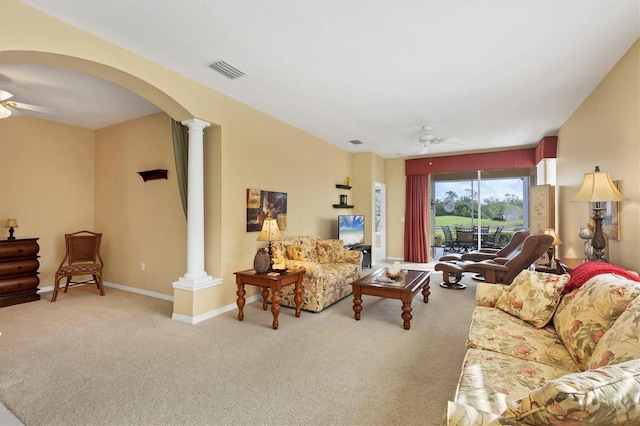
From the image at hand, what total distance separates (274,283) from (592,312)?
2.70 metres

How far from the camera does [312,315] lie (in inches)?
153

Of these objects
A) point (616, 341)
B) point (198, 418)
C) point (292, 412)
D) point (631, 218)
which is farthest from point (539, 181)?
point (198, 418)

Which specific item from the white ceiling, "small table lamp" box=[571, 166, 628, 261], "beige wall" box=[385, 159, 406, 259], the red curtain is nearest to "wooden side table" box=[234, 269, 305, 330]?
the white ceiling

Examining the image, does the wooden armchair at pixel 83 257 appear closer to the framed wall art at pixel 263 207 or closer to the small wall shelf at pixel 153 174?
the small wall shelf at pixel 153 174

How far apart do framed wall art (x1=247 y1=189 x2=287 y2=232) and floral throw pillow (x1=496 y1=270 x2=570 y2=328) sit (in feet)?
10.5

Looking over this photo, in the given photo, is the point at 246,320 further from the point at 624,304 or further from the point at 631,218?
the point at 631,218

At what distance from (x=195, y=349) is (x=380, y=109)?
12.8 feet

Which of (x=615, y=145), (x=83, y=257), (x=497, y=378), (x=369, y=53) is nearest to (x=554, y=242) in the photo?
(x=615, y=145)

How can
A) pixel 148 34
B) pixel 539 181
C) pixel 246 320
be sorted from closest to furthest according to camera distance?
pixel 148 34 → pixel 246 320 → pixel 539 181

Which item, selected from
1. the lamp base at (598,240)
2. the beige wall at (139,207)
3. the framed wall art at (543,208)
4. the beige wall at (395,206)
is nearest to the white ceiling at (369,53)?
the beige wall at (139,207)

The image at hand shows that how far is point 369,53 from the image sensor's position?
299cm

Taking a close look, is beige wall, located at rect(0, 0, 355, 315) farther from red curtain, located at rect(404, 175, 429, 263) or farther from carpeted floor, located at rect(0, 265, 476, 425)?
red curtain, located at rect(404, 175, 429, 263)

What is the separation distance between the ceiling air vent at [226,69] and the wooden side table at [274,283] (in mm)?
2316

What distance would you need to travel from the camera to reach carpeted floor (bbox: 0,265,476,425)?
6.59 ft
